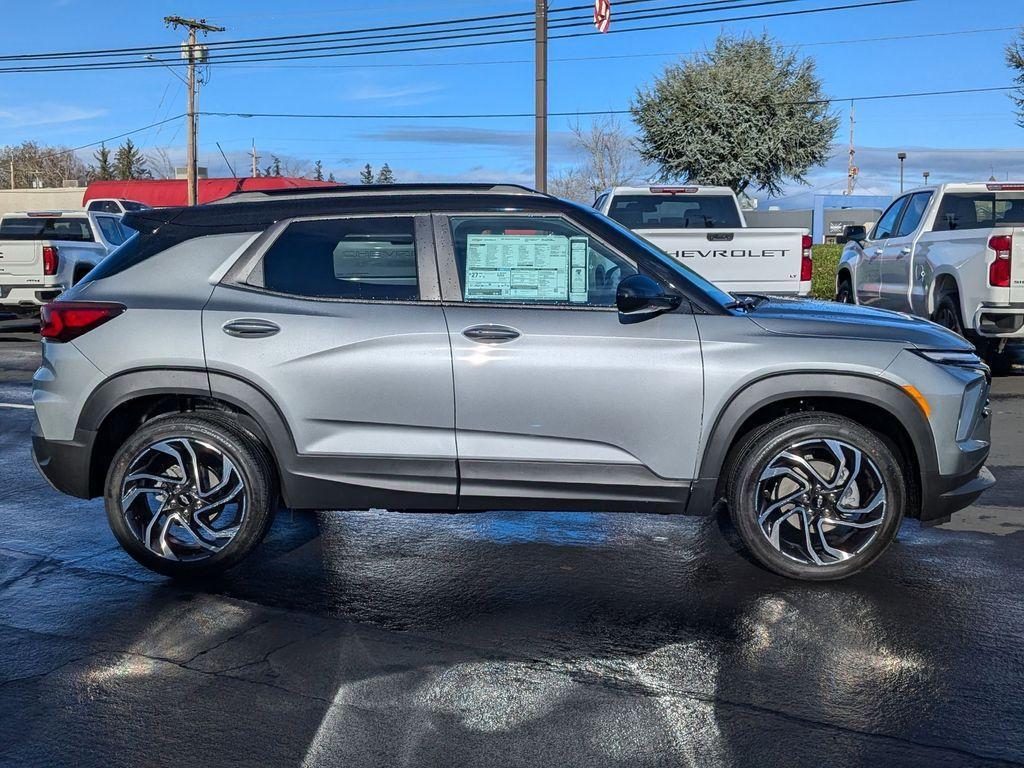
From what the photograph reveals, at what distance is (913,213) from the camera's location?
43.1ft

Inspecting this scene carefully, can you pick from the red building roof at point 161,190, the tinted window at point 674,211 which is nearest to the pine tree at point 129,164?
the red building roof at point 161,190

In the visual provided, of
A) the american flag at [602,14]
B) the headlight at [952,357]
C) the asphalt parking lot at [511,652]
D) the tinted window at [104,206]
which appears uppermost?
the american flag at [602,14]

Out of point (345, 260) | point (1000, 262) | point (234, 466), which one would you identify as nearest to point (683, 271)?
point (345, 260)

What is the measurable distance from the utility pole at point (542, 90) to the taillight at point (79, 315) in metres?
15.1

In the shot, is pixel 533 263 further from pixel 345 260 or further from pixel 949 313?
pixel 949 313

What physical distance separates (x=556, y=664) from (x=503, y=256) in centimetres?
193

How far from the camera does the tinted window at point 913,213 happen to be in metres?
12.9

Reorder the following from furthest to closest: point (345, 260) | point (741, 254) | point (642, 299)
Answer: point (741, 254) < point (345, 260) < point (642, 299)

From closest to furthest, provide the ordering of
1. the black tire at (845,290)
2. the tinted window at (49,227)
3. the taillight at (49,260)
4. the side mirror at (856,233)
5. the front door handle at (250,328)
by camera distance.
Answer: the front door handle at (250,328) < the side mirror at (856,233) < the black tire at (845,290) < the taillight at (49,260) < the tinted window at (49,227)

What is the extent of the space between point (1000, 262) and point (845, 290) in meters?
5.44

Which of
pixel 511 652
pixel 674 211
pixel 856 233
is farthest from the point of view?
pixel 674 211

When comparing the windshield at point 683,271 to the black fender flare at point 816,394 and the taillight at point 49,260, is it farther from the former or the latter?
the taillight at point 49,260

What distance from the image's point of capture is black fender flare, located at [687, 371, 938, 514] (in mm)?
4973

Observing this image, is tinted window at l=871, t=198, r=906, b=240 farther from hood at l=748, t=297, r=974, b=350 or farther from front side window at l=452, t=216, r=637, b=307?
front side window at l=452, t=216, r=637, b=307
